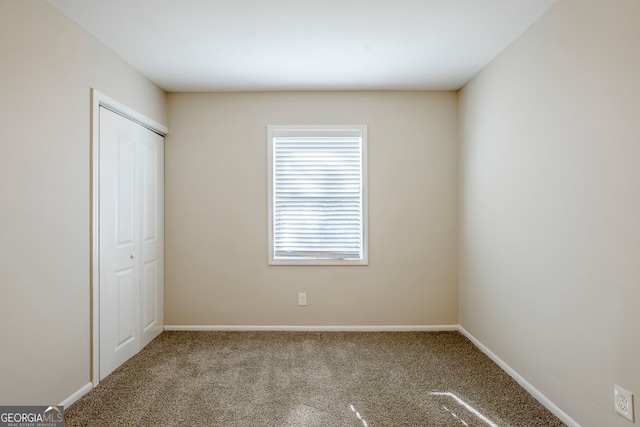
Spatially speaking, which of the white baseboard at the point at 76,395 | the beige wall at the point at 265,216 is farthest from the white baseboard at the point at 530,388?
the white baseboard at the point at 76,395

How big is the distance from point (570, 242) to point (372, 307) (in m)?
2.11

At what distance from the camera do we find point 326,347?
3.33 meters

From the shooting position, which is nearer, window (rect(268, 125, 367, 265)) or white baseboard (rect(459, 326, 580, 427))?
white baseboard (rect(459, 326, 580, 427))

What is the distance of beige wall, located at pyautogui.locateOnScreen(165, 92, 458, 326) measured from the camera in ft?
12.5

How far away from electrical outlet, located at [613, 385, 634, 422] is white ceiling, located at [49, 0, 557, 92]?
87.4 inches

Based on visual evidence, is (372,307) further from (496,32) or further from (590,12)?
(590,12)

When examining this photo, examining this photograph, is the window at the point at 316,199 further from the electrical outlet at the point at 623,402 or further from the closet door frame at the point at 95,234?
the electrical outlet at the point at 623,402

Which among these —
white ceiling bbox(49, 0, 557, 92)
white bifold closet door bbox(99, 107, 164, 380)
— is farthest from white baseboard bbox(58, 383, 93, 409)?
white ceiling bbox(49, 0, 557, 92)

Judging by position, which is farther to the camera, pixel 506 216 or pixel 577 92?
pixel 506 216

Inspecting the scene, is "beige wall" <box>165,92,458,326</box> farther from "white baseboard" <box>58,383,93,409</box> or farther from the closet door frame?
"white baseboard" <box>58,383,93,409</box>

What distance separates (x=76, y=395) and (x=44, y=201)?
4.31 feet

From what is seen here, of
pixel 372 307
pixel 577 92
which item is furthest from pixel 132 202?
pixel 577 92

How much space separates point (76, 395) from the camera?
2.39 meters

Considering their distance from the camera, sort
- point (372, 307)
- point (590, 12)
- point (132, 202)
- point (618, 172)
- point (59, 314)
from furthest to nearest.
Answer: point (372, 307) → point (132, 202) → point (59, 314) → point (590, 12) → point (618, 172)
